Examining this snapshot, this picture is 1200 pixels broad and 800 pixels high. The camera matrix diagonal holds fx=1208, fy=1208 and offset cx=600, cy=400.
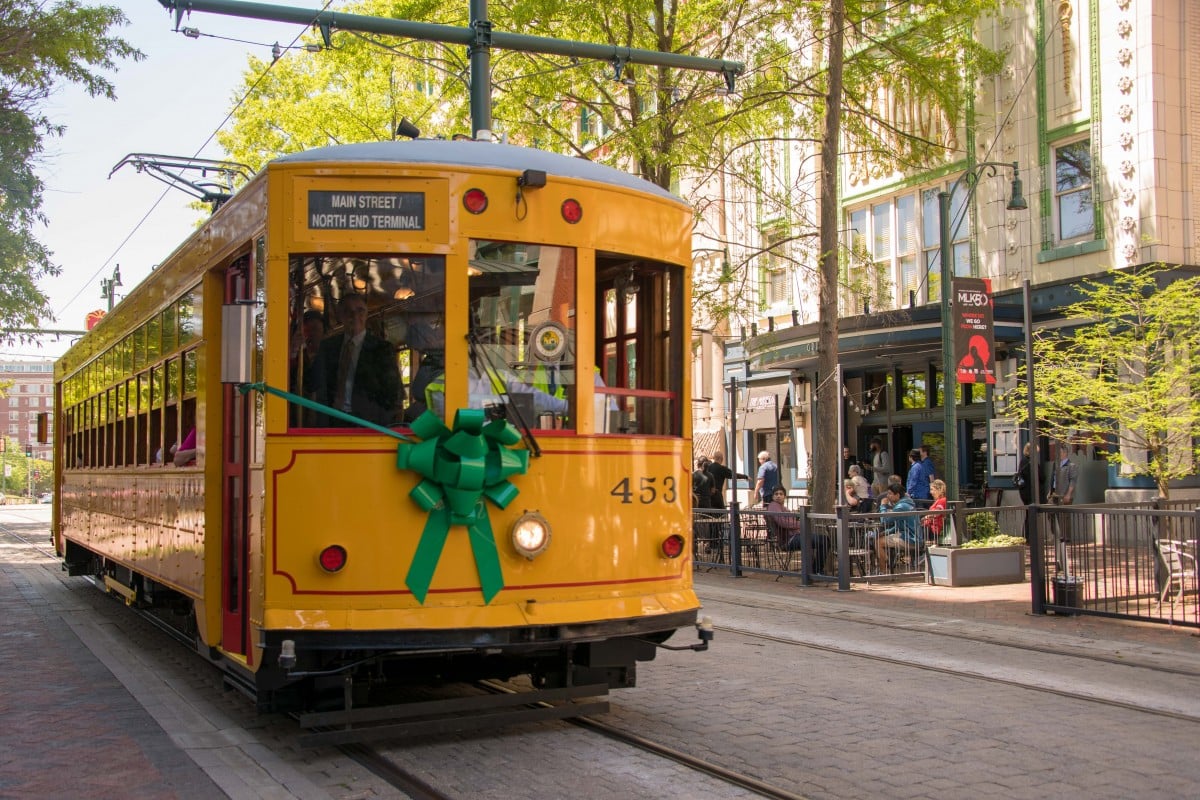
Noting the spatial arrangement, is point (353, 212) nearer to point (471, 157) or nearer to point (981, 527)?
point (471, 157)

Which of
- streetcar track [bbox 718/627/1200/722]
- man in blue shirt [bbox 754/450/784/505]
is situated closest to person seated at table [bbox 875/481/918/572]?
streetcar track [bbox 718/627/1200/722]

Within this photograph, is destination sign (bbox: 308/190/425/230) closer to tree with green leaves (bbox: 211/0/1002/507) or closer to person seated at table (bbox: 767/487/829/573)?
person seated at table (bbox: 767/487/829/573)

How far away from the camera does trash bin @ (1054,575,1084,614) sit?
1152 centimetres

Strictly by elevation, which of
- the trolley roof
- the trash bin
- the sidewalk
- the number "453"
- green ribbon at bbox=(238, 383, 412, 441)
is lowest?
the sidewalk

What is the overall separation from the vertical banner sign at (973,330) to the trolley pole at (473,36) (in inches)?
183

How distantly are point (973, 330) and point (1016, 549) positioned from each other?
302cm

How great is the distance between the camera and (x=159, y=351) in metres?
9.14

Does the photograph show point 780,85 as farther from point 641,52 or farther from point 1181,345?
point 1181,345

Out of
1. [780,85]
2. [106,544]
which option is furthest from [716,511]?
[106,544]

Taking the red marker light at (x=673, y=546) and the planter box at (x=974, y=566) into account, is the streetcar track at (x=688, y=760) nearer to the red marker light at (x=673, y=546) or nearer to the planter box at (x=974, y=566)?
the red marker light at (x=673, y=546)

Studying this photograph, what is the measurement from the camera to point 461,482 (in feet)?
19.3

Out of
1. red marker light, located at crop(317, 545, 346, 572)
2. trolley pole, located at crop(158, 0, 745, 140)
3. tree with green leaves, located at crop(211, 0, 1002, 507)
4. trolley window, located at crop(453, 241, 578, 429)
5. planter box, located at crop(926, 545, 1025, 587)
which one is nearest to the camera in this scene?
red marker light, located at crop(317, 545, 346, 572)

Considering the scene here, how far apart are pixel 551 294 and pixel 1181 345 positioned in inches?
512

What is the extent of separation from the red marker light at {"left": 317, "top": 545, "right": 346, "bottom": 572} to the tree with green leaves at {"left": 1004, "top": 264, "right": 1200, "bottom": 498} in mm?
12998
